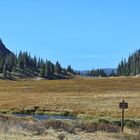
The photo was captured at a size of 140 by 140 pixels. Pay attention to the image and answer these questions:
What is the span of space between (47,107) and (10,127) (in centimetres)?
4521

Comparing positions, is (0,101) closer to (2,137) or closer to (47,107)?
(47,107)

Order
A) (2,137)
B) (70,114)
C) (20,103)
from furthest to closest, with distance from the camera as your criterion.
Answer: (20,103)
(70,114)
(2,137)

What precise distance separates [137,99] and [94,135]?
166 feet

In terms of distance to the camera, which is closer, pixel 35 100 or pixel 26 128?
pixel 26 128

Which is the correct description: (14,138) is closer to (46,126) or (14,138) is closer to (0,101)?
(46,126)

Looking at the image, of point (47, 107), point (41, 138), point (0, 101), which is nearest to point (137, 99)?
point (47, 107)

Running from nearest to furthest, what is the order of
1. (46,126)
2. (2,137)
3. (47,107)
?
(2,137)
(46,126)
(47,107)

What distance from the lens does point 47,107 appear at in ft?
231

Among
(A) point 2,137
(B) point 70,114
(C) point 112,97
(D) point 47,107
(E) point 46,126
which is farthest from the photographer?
(C) point 112,97

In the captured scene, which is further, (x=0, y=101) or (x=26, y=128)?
(x=0, y=101)

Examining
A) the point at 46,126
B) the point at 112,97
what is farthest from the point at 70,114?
the point at 46,126

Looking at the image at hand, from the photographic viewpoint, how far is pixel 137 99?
7600 centimetres

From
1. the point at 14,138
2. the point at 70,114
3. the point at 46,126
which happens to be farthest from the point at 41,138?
the point at 70,114

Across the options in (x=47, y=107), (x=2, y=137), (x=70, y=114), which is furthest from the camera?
(x=47, y=107)
